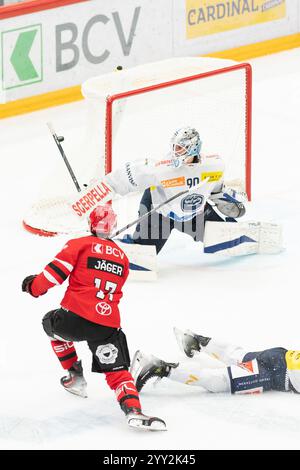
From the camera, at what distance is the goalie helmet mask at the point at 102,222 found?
6625 mm

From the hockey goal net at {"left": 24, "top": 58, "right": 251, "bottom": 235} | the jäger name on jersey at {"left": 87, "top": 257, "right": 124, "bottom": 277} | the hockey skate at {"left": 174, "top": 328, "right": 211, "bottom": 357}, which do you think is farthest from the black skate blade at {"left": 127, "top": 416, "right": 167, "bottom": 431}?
the hockey goal net at {"left": 24, "top": 58, "right": 251, "bottom": 235}

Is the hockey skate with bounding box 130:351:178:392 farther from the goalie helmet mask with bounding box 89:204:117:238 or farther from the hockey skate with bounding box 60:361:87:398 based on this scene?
the goalie helmet mask with bounding box 89:204:117:238

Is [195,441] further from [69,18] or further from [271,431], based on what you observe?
[69,18]

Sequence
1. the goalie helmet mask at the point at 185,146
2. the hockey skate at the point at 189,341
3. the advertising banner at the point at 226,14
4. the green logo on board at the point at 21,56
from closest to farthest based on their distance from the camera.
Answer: the hockey skate at the point at 189,341, the goalie helmet mask at the point at 185,146, the green logo on board at the point at 21,56, the advertising banner at the point at 226,14

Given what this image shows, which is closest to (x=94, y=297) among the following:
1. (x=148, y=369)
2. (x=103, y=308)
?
(x=103, y=308)

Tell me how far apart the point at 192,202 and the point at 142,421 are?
2466mm

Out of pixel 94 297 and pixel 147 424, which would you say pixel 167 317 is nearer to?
pixel 94 297

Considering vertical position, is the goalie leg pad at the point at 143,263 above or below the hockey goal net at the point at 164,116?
below

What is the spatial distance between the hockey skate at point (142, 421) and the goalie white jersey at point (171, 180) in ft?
7.76

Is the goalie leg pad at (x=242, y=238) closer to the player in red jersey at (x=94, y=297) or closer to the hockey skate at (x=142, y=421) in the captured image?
the player in red jersey at (x=94, y=297)

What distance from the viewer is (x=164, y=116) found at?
10500 millimetres

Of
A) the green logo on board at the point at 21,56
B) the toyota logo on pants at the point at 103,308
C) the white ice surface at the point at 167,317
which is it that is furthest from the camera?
the green logo on board at the point at 21,56

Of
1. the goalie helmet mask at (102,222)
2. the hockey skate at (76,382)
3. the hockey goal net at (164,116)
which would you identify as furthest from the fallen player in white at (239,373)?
the hockey goal net at (164,116)

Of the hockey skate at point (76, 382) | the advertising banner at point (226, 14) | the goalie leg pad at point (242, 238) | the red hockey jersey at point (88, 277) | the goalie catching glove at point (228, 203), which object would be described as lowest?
the hockey skate at point (76, 382)
